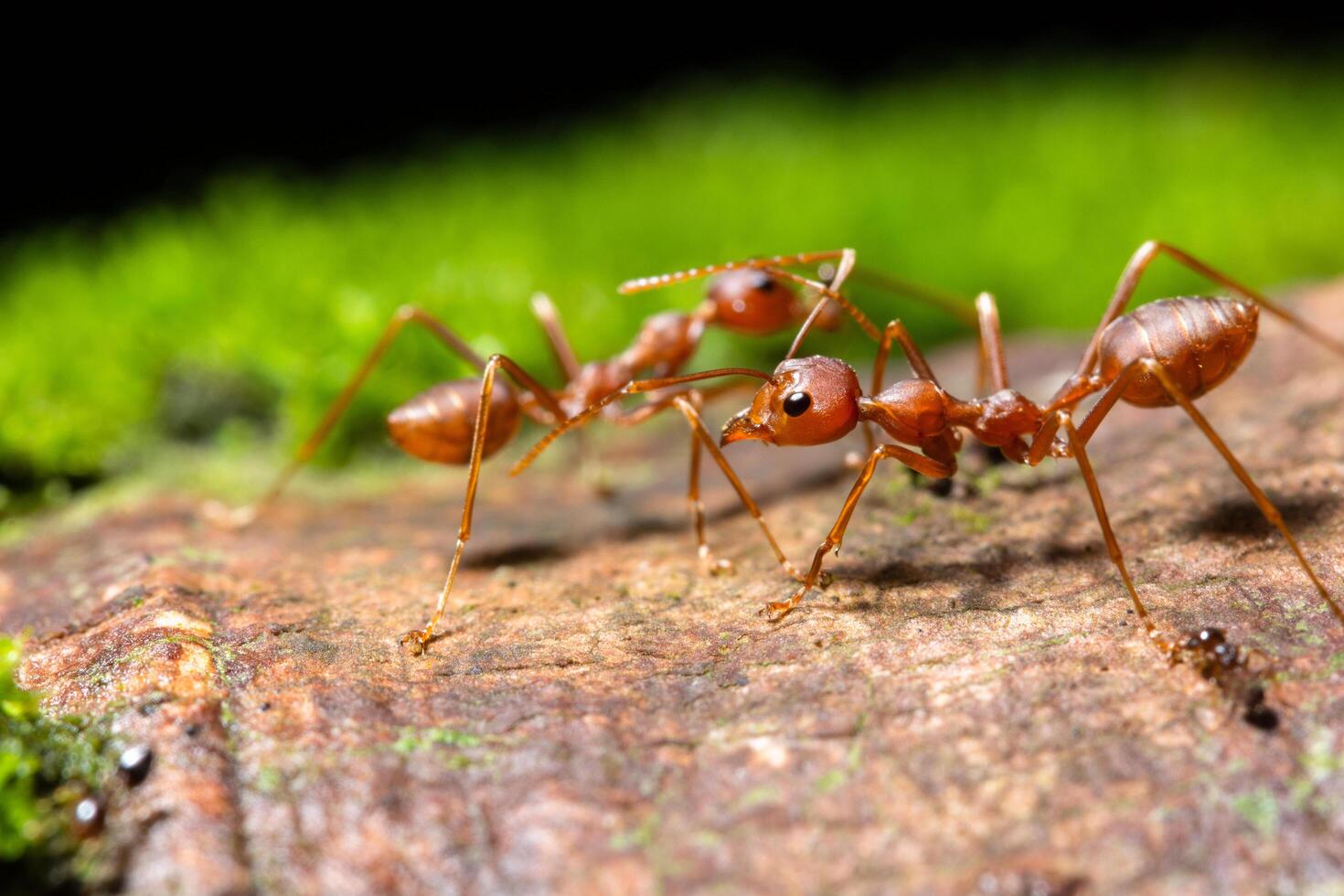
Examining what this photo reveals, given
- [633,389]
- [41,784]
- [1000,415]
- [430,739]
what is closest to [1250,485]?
[1000,415]

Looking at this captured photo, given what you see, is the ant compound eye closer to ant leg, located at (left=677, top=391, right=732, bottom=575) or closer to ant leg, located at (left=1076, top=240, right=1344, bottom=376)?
ant leg, located at (left=677, top=391, right=732, bottom=575)

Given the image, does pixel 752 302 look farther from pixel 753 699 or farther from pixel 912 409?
pixel 753 699

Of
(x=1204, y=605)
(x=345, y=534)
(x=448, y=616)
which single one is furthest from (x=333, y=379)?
(x=1204, y=605)

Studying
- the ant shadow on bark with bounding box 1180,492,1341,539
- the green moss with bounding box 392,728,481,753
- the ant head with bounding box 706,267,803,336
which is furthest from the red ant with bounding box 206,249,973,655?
the ant shadow on bark with bounding box 1180,492,1341,539

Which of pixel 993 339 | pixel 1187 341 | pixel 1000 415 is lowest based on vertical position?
pixel 1000 415

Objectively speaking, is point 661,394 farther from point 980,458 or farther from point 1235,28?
point 1235,28

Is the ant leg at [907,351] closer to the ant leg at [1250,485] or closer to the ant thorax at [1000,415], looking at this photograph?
the ant thorax at [1000,415]

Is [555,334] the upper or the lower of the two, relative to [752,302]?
lower
